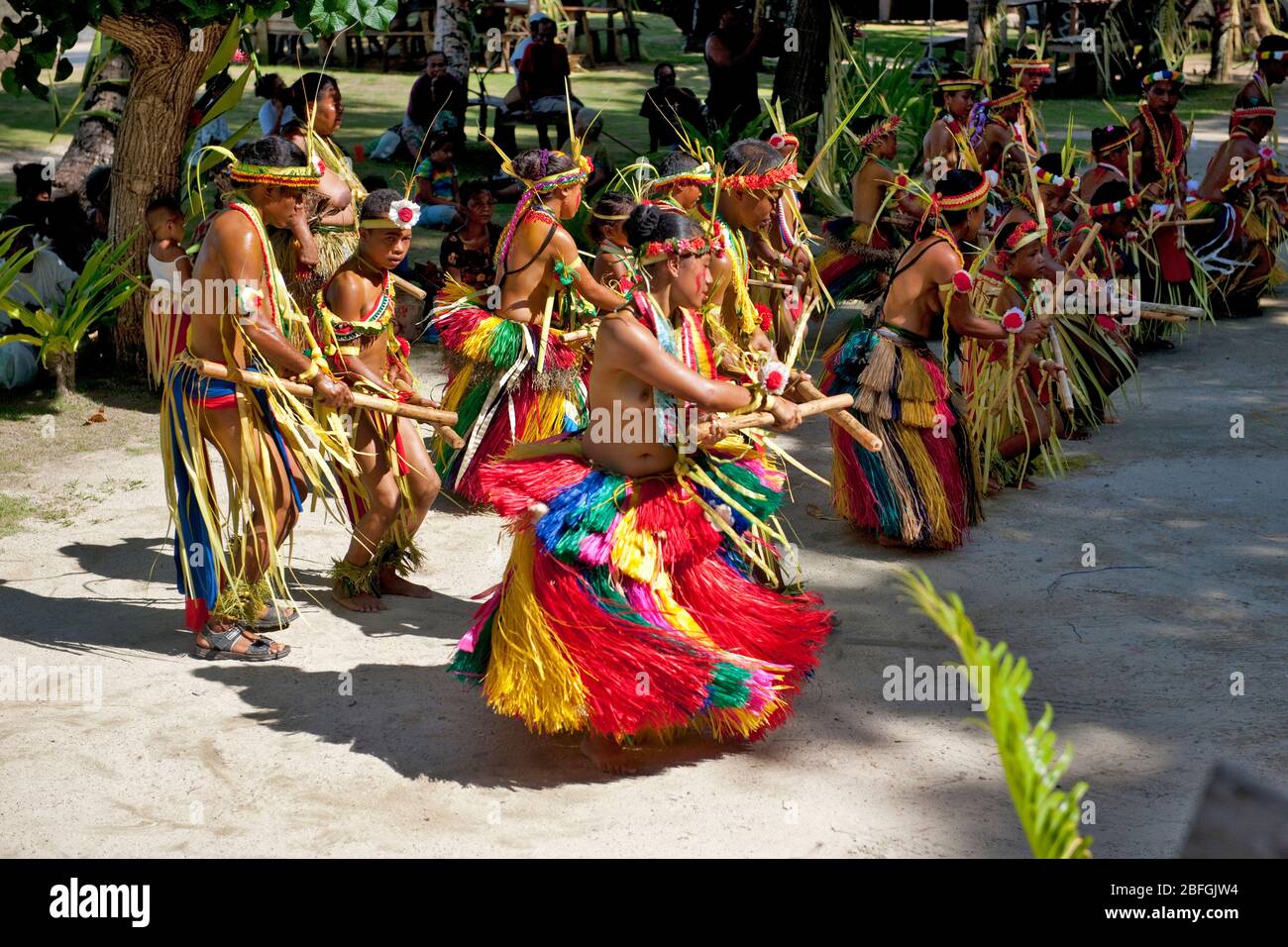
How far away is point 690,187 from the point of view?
21.5ft

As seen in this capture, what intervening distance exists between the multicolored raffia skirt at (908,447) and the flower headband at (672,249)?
1.83 meters

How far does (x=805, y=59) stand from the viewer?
12133mm

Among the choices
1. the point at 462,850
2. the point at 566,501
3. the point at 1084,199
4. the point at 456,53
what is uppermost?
the point at 456,53

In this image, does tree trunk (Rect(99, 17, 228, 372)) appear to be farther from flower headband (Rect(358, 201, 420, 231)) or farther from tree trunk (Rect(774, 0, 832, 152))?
tree trunk (Rect(774, 0, 832, 152))

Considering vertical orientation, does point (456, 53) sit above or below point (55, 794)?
above

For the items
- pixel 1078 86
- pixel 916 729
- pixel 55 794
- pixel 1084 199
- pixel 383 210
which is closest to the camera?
pixel 55 794

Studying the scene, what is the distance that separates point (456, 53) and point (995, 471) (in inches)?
346

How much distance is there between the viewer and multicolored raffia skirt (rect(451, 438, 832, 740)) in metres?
4.06

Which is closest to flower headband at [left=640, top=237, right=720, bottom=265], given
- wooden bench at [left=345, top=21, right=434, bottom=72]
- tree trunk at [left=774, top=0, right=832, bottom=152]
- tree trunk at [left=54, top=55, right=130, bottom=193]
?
tree trunk at [left=54, top=55, right=130, bottom=193]

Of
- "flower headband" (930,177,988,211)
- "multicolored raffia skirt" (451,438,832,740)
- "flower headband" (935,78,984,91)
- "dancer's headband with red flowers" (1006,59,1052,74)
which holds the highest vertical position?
"dancer's headband with red flowers" (1006,59,1052,74)

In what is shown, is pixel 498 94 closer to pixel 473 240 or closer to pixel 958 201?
pixel 473 240

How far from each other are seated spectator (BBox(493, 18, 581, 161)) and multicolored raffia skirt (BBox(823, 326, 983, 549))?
875 cm
